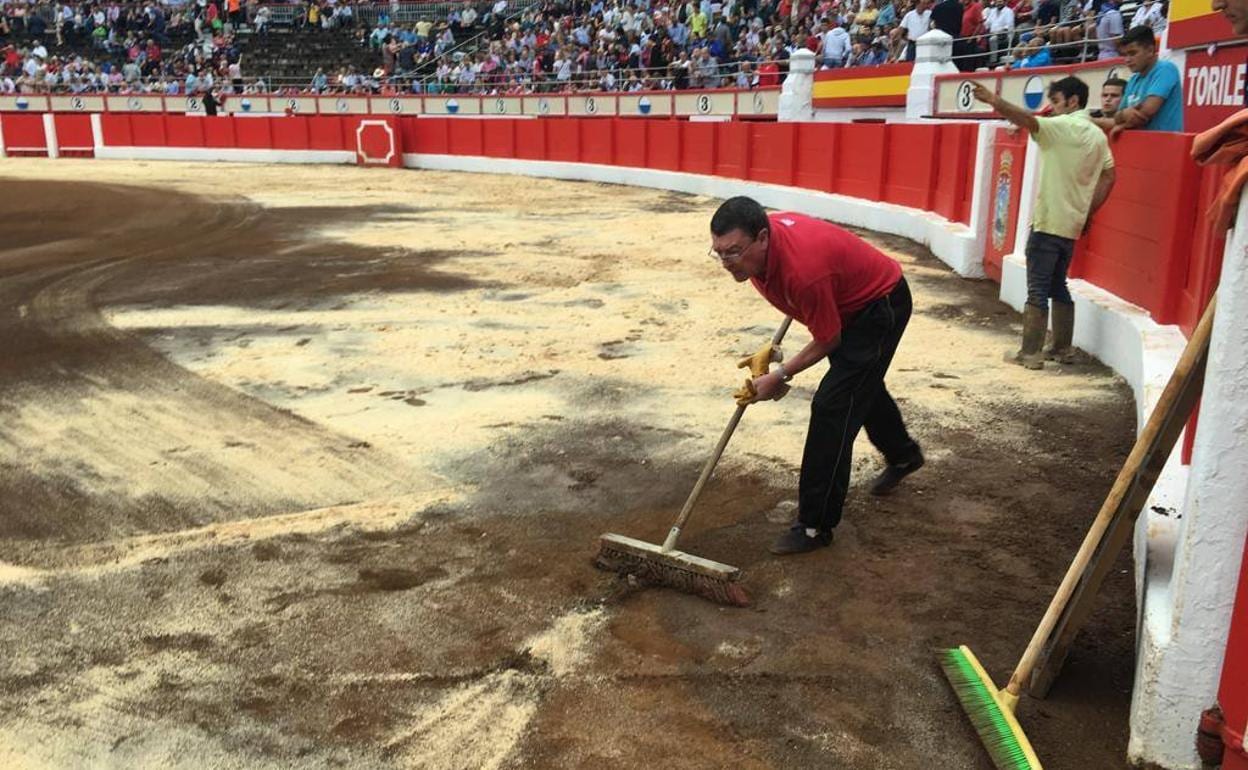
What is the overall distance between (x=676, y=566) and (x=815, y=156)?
39.9 feet

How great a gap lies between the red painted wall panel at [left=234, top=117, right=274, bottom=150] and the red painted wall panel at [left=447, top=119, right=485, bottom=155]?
6.29m

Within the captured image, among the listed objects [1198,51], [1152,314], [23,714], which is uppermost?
[1198,51]

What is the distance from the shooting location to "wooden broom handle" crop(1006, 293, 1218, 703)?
8.99 feet

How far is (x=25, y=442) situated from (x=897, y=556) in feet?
14.6

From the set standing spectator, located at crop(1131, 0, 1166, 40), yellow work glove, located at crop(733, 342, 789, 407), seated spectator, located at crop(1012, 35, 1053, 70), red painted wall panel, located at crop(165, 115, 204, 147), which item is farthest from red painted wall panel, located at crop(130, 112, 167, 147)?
yellow work glove, located at crop(733, 342, 789, 407)

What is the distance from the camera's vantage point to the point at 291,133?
Answer: 28.1 meters

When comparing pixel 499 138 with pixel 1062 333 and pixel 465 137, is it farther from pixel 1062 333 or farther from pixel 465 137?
pixel 1062 333

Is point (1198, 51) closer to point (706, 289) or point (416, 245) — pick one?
point (706, 289)

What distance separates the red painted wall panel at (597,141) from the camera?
21.5 m

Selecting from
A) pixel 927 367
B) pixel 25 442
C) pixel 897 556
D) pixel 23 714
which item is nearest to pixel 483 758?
pixel 23 714

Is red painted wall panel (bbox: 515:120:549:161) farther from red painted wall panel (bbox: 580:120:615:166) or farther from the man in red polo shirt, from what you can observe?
the man in red polo shirt

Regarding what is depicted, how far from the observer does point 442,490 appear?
4875 millimetres

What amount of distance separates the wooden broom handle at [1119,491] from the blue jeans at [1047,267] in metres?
3.78

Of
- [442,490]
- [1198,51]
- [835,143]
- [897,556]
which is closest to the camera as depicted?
[897,556]
